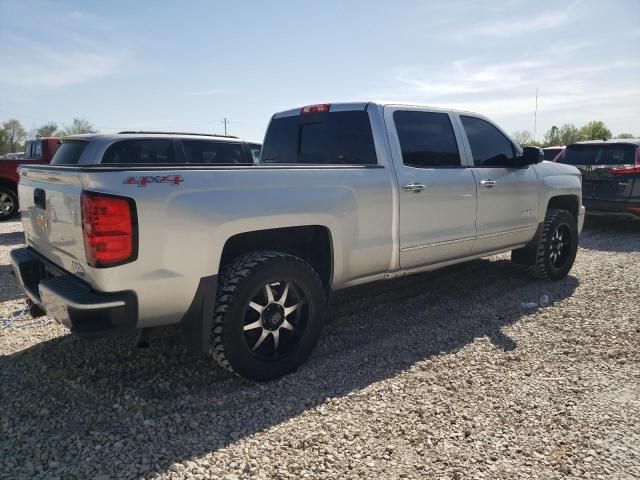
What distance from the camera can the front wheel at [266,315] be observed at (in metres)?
2.89

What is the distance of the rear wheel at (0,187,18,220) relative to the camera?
1151 cm

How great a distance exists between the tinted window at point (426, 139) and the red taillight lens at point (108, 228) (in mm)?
2285

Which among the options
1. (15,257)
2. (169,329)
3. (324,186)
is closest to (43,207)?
(15,257)

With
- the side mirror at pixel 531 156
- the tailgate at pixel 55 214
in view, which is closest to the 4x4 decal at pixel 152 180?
the tailgate at pixel 55 214

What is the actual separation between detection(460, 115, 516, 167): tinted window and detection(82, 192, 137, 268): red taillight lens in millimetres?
3324

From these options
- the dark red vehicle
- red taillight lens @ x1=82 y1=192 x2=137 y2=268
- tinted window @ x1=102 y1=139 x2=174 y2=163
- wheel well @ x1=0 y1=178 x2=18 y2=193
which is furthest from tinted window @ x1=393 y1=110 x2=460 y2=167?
wheel well @ x1=0 y1=178 x2=18 y2=193

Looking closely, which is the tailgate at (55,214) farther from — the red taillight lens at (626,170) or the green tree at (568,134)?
the green tree at (568,134)

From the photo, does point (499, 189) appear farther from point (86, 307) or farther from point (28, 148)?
point (28, 148)

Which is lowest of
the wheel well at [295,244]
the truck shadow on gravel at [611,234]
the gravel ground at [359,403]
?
the gravel ground at [359,403]

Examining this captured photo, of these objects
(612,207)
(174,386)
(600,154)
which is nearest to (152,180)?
(174,386)

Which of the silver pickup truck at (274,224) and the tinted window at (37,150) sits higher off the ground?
the tinted window at (37,150)

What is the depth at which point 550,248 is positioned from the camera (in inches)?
217

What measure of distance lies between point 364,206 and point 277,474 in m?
1.92

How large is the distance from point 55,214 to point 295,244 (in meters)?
1.56
